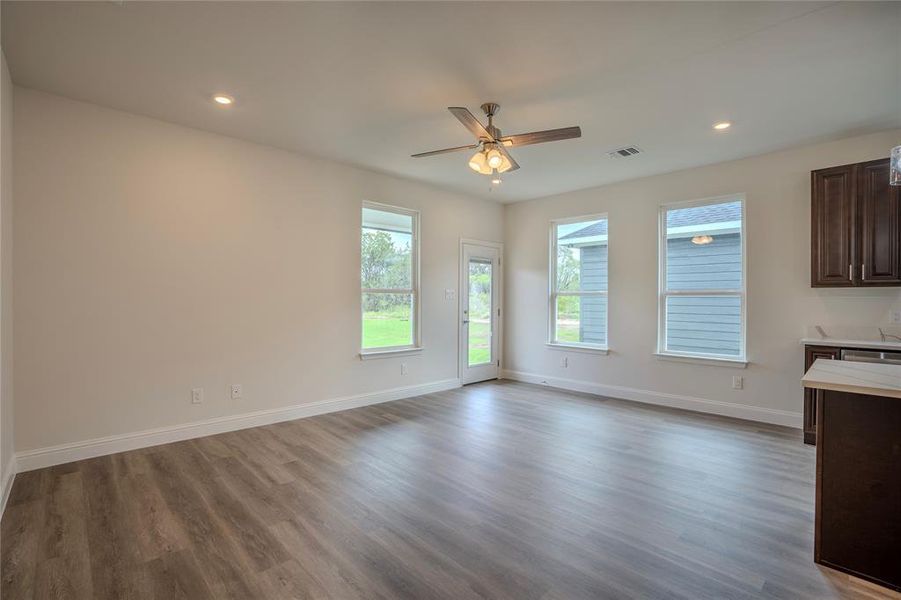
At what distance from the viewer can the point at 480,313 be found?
6.50 meters

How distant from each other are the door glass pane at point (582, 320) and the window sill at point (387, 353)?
87.7 inches

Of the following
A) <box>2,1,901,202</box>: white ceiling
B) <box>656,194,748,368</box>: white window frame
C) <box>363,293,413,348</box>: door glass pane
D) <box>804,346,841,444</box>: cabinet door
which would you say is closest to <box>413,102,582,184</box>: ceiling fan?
<box>2,1,901,202</box>: white ceiling

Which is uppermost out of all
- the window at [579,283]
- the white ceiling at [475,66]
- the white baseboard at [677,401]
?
the white ceiling at [475,66]

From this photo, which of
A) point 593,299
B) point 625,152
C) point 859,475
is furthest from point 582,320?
point 859,475

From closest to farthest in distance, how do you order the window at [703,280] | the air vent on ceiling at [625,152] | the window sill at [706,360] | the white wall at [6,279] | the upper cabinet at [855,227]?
the white wall at [6,279] < the upper cabinet at [855,227] < the air vent on ceiling at [625,152] < the window sill at [706,360] < the window at [703,280]

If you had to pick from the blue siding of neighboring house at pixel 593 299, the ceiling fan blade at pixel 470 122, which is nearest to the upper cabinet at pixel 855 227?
the blue siding of neighboring house at pixel 593 299

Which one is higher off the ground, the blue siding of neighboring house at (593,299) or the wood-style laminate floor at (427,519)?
the blue siding of neighboring house at (593,299)

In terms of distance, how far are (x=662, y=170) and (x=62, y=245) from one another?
6.01 meters

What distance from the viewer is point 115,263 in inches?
136

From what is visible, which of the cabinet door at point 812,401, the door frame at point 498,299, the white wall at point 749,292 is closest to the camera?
the cabinet door at point 812,401

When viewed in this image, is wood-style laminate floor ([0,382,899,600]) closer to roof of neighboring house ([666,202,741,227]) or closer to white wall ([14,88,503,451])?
white wall ([14,88,503,451])

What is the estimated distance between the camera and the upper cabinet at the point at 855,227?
3605mm

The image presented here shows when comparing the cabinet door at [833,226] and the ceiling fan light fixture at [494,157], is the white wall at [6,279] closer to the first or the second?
the ceiling fan light fixture at [494,157]

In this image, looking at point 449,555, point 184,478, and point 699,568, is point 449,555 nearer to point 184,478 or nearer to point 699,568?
point 699,568
